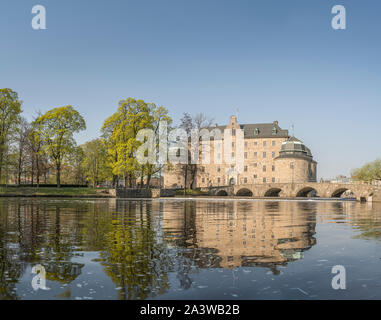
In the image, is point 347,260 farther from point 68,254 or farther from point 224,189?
point 224,189

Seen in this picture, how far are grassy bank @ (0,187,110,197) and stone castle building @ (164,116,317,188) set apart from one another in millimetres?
36359

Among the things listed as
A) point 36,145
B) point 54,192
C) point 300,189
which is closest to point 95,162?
point 36,145

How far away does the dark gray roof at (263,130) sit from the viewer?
304 ft

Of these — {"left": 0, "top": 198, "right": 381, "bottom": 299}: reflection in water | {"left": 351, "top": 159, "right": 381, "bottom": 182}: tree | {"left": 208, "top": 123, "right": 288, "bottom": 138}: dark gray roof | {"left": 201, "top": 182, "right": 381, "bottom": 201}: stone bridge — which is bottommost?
{"left": 201, "top": 182, "right": 381, "bottom": 201}: stone bridge

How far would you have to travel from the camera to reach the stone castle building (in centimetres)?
8325

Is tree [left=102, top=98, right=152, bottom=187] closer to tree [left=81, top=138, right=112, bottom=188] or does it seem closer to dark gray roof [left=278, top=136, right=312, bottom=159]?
tree [left=81, top=138, right=112, bottom=188]

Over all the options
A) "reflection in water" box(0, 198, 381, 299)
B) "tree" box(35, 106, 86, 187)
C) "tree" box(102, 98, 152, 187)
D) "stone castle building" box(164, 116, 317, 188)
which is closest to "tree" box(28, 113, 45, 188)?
"tree" box(35, 106, 86, 187)

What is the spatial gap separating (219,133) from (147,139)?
145 ft

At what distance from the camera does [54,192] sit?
48750 millimetres

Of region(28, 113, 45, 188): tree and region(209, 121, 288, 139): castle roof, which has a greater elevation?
region(209, 121, 288, 139): castle roof

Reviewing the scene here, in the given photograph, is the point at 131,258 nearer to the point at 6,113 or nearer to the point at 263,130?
the point at 6,113

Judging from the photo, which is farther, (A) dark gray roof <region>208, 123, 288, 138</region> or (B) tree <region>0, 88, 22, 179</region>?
(A) dark gray roof <region>208, 123, 288, 138</region>

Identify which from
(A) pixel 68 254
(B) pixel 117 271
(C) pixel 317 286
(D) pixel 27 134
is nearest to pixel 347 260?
(C) pixel 317 286

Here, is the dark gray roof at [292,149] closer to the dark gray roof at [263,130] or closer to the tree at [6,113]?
the dark gray roof at [263,130]
